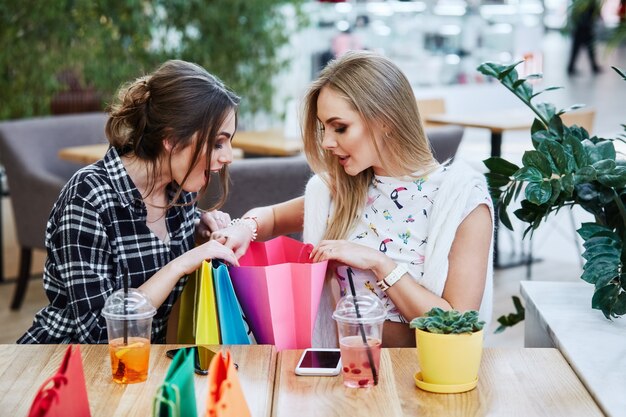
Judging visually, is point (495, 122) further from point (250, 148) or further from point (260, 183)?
point (260, 183)

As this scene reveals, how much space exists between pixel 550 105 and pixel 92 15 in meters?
4.45

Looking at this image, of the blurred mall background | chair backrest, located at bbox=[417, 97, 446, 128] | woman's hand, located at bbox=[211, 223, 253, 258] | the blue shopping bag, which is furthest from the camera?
chair backrest, located at bbox=[417, 97, 446, 128]

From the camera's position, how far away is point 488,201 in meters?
2.26

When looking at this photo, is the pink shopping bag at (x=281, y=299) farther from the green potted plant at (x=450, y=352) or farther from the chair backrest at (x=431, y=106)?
the chair backrest at (x=431, y=106)

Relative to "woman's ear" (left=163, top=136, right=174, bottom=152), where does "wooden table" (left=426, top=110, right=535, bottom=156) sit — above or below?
below

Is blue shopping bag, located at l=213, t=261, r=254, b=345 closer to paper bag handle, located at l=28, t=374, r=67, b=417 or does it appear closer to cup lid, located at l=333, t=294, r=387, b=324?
cup lid, located at l=333, t=294, r=387, b=324

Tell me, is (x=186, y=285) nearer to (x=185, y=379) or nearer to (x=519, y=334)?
(x=185, y=379)

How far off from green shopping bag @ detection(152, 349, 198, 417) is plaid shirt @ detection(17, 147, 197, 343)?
648mm

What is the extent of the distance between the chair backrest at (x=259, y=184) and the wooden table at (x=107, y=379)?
1748 millimetres

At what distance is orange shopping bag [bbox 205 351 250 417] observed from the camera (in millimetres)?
1471

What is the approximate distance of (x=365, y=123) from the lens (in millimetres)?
2279

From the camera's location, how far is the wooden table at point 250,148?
15.7 feet

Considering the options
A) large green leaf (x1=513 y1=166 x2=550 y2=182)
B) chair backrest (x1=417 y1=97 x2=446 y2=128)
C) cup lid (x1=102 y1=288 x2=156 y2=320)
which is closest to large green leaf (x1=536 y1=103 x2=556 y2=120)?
large green leaf (x1=513 y1=166 x2=550 y2=182)

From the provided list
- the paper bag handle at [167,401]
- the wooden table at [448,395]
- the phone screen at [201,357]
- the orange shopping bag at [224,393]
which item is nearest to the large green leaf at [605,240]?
the wooden table at [448,395]
